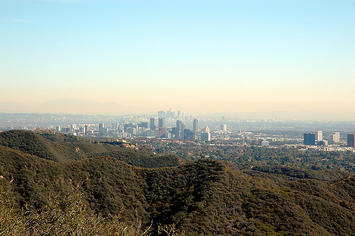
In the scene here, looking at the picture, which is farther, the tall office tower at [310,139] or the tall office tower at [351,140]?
the tall office tower at [310,139]

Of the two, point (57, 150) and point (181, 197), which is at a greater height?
point (57, 150)

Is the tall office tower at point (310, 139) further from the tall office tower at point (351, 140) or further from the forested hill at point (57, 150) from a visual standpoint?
the forested hill at point (57, 150)

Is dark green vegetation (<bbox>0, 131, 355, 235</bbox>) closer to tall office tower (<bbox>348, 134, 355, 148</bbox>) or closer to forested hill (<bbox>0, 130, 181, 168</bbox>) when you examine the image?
forested hill (<bbox>0, 130, 181, 168</bbox>)

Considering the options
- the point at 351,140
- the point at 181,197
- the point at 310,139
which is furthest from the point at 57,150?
the point at 351,140

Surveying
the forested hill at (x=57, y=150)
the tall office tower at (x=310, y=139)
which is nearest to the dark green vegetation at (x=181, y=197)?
the forested hill at (x=57, y=150)

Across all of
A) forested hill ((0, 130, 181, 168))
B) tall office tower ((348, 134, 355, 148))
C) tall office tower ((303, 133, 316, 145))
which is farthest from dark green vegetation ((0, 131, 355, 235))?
tall office tower ((303, 133, 316, 145))

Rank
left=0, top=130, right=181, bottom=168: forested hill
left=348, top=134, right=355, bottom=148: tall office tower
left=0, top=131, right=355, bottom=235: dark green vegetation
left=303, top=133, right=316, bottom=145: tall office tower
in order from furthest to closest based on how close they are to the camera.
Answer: left=303, top=133, right=316, bottom=145: tall office tower → left=348, top=134, right=355, bottom=148: tall office tower → left=0, top=130, right=181, bottom=168: forested hill → left=0, top=131, right=355, bottom=235: dark green vegetation

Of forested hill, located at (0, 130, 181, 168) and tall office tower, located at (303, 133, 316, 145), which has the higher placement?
forested hill, located at (0, 130, 181, 168)

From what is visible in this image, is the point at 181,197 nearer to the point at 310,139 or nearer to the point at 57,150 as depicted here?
the point at 57,150

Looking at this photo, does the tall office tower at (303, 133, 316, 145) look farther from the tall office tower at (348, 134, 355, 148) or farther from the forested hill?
the forested hill

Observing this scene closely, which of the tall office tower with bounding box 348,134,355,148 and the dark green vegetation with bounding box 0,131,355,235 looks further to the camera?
the tall office tower with bounding box 348,134,355,148

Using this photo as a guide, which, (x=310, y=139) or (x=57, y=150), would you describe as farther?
(x=310, y=139)

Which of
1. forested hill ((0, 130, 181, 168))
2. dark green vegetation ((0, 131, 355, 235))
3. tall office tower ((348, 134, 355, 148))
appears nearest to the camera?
dark green vegetation ((0, 131, 355, 235))
